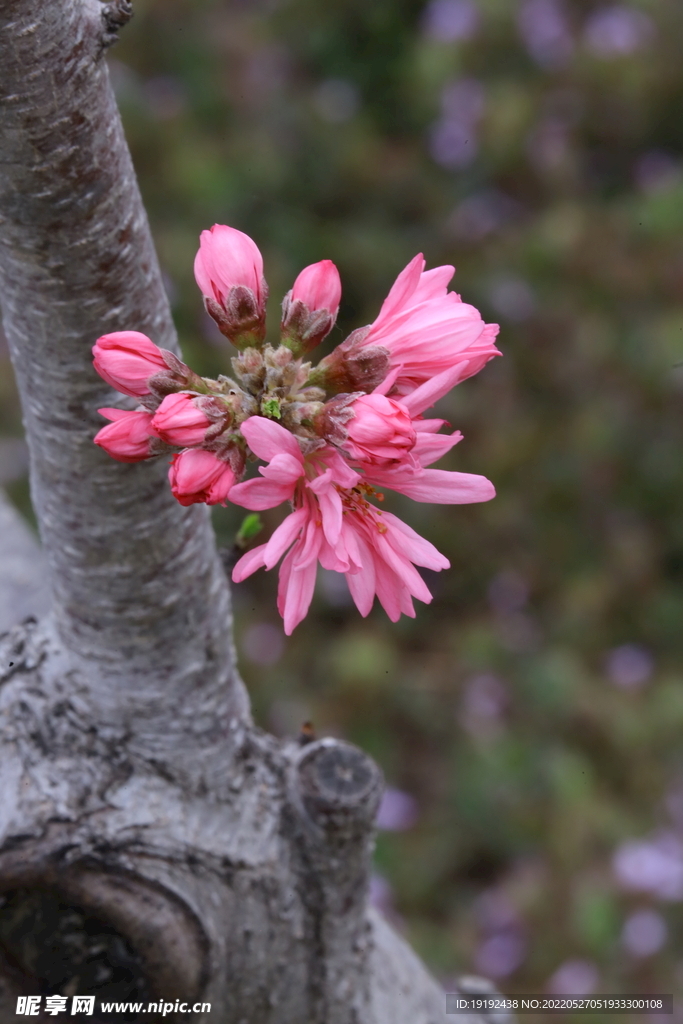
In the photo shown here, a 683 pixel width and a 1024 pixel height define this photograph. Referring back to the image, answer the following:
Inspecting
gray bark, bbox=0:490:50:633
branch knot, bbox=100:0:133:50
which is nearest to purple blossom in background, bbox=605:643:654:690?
gray bark, bbox=0:490:50:633

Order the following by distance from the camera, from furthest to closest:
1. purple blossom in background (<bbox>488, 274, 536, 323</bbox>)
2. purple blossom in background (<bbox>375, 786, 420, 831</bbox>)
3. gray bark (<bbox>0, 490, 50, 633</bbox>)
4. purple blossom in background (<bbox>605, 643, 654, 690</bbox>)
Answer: purple blossom in background (<bbox>488, 274, 536, 323</bbox>)
purple blossom in background (<bbox>605, 643, 654, 690</bbox>)
purple blossom in background (<bbox>375, 786, 420, 831</bbox>)
gray bark (<bbox>0, 490, 50, 633</bbox>)

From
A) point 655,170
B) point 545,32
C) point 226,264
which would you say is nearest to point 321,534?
point 226,264

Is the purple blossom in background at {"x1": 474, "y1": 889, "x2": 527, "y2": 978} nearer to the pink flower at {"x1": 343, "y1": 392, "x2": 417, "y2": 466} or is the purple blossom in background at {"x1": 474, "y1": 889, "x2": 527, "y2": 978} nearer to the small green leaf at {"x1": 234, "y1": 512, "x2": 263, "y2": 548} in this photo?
the small green leaf at {"x1": 234, "y1": 512, "x2": 263, "y2": 548}

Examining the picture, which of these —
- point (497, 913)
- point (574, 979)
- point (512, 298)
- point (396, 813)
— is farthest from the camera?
point (512, 298)

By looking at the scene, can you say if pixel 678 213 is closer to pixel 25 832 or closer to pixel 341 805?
pixel 341 805

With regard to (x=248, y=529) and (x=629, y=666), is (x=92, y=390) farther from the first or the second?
(x=629, y=666)

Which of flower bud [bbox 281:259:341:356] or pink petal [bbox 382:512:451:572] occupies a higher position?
flower bud [bbox 281:259:341:356]

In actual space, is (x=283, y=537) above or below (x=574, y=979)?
above
